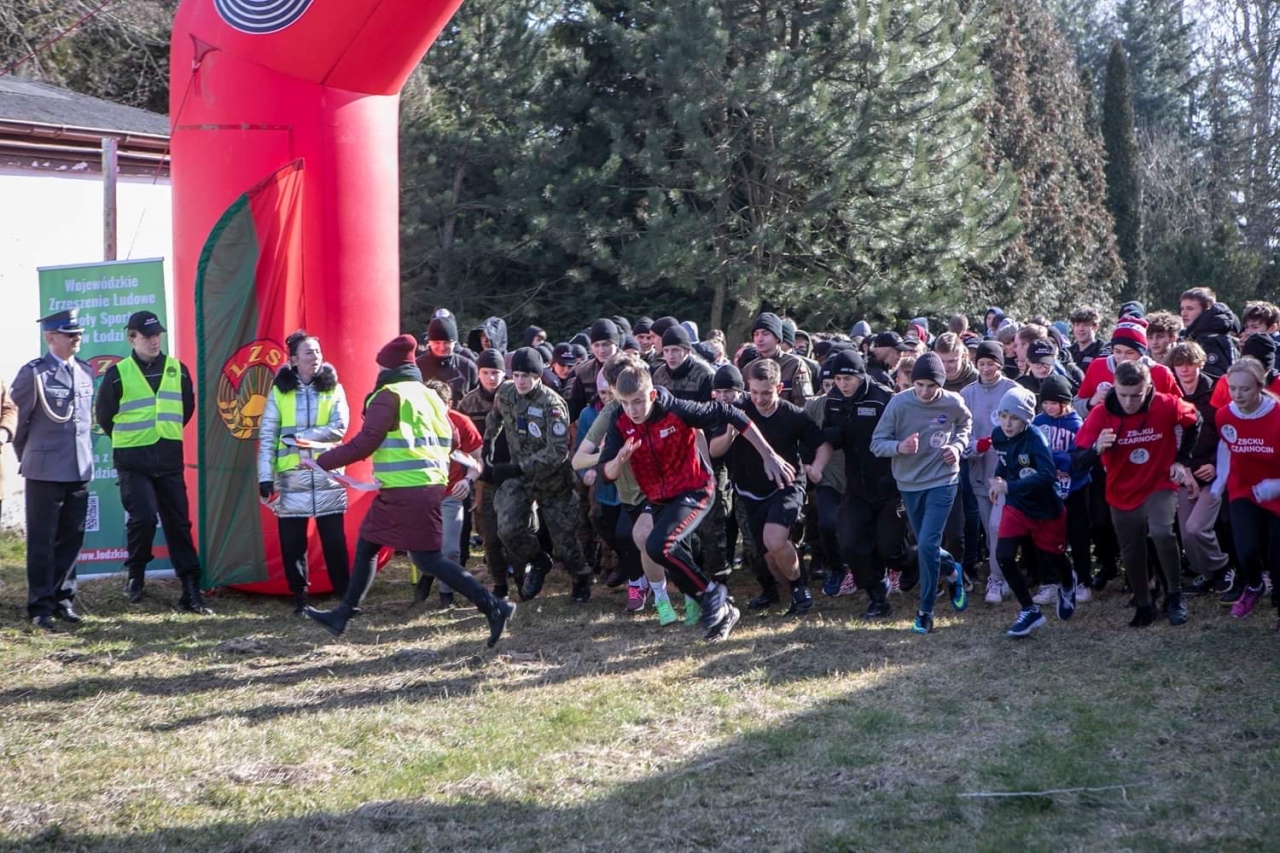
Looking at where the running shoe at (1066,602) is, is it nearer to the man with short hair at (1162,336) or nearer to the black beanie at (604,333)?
the man with short hair at (1162,336)

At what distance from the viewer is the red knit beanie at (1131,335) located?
8867 millimetres

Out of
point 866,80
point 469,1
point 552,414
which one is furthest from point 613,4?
point 552,414

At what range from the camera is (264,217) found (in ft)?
31.7

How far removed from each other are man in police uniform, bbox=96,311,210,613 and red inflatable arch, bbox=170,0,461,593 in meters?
0.35

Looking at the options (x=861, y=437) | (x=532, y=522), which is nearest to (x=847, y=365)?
(x=861, y=437)

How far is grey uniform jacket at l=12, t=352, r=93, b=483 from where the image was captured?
8844 millimetres

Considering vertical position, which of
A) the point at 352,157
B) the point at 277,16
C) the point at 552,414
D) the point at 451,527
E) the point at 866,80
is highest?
the point at 866,80

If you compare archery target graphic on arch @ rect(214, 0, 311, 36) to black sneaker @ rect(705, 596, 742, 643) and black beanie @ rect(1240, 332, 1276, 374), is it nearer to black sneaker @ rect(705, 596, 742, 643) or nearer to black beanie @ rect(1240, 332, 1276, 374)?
black sneaker @ rect(705, 596, 742, 643)

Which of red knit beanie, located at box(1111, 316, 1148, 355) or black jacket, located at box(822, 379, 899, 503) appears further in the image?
black jacket, located at box(822, 379, 899, 503)

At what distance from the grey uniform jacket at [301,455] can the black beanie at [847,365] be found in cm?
346

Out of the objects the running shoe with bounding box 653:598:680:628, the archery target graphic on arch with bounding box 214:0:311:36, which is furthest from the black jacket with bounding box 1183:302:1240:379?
the archery target graphic on arch with bounding box 214:0:311:36

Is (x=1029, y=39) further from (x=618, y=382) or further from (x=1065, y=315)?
(x=618, y=382)

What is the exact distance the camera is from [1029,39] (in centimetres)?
3030

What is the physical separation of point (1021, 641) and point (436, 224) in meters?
17.3
